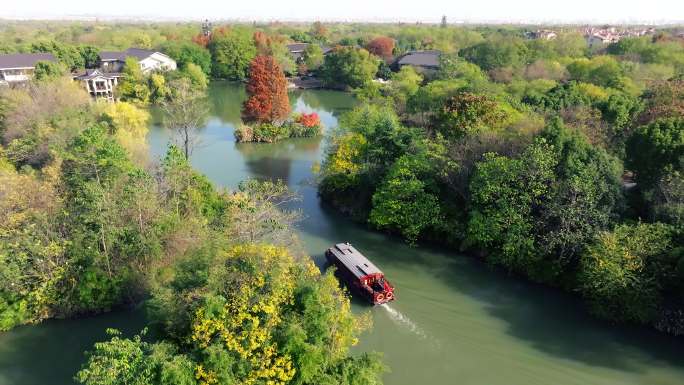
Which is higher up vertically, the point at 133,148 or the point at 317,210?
the point at 133,148

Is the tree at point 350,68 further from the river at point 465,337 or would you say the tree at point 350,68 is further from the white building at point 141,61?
the river at point 465,337

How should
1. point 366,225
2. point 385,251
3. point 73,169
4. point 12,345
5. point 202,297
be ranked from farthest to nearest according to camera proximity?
1. point 366,225
2. point 385,251
3. point 73,169
4. point 12,345
5. point 202,297

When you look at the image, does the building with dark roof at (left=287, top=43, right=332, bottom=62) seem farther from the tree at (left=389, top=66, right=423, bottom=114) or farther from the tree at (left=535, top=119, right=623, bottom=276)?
the tree at (left=535, top=119, right=623, bottom=276)

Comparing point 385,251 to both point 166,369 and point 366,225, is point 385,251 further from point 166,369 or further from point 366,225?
point 166,369

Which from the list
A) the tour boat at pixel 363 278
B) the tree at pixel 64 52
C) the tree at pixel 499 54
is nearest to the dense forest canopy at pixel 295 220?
the tour boat at pixel 363 278

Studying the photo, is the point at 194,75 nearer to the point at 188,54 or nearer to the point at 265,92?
the point at 188,54

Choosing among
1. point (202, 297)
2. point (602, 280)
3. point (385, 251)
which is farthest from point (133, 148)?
point (602, 280)
